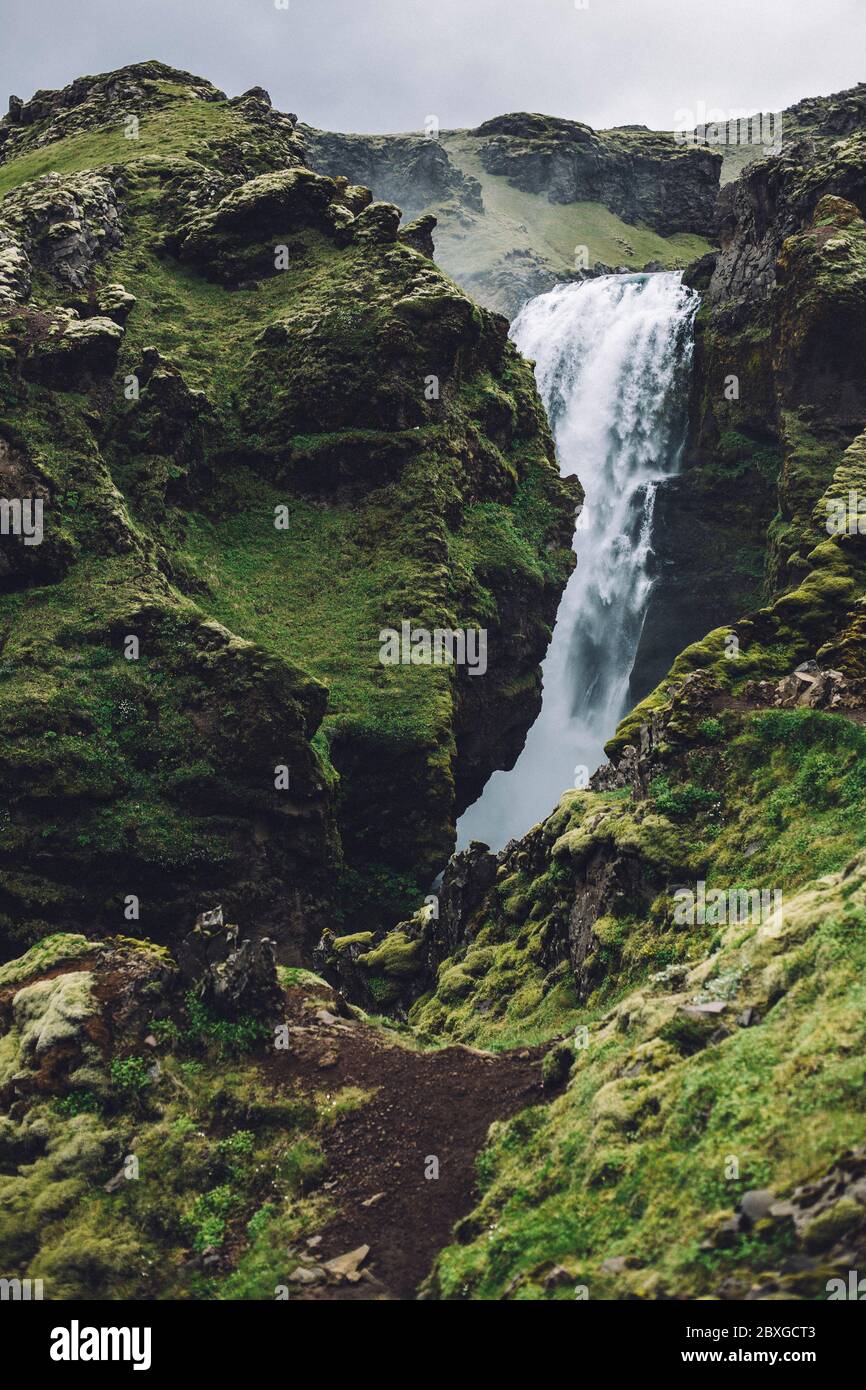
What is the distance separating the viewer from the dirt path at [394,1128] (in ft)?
44.3

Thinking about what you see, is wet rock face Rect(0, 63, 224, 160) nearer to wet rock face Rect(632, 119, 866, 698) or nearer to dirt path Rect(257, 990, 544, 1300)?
wet rock face Rect(632, 119, 866, 698)

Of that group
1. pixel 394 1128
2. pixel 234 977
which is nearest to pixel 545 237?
pixel 234 977

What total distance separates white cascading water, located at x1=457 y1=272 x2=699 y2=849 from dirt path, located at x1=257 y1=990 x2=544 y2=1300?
90.6 feet

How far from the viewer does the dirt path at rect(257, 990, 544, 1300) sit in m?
13.5

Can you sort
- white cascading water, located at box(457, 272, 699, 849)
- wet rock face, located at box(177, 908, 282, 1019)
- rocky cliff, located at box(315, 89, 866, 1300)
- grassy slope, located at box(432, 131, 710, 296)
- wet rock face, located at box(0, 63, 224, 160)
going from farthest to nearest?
1. grassy slope, located at box(432, 131, 710, 296)
2. wet rock face, located at box(0, 63, 224, 160)
3. white cascading water, located at box(457, 272, 699, 849)
4. wet rock face, located at box(177, 908, 282, 1019)
5. rocky cliff, located at box(315, 89, 866, 1300)

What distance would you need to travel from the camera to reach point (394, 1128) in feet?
51.7

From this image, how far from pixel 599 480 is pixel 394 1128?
43409mm

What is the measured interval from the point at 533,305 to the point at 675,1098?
2491 inches

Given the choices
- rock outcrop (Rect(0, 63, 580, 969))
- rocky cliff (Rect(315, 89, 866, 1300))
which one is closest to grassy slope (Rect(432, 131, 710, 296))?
rock outcrop (Rect(0, 63, 580, 969))

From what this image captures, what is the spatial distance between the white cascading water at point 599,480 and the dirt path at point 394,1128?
90.6 feet

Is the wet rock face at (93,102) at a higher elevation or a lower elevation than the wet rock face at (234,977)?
higher

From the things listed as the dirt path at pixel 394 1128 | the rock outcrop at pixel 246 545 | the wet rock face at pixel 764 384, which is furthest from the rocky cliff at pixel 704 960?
the rock outcrop at pixel 246 545

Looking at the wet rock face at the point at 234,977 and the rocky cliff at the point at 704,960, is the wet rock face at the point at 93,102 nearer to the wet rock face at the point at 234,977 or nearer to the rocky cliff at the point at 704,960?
the rocky cliff at the point at 704,960
